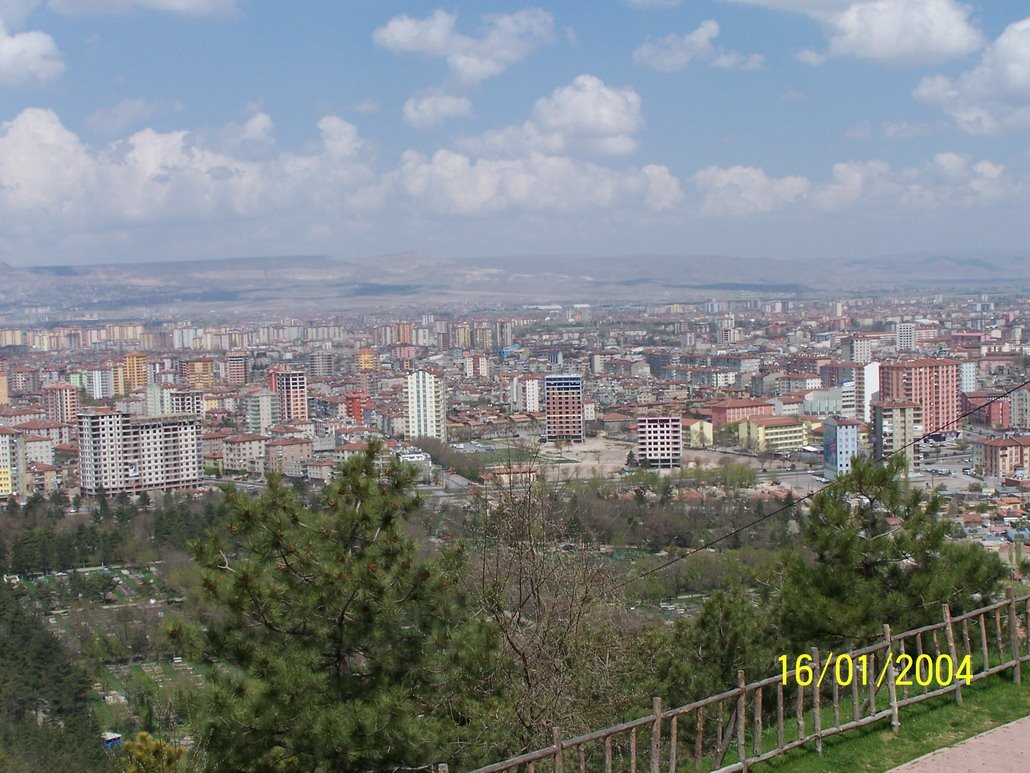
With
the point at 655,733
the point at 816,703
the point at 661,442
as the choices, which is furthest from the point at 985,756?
the point at 661,442

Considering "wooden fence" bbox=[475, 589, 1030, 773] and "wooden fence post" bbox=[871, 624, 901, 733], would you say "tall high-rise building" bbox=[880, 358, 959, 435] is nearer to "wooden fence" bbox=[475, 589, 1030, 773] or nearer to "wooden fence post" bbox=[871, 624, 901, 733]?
"wooden fence" bbox=[475, 589, 1030, 773]

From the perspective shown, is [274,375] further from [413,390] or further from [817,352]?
[817,352]

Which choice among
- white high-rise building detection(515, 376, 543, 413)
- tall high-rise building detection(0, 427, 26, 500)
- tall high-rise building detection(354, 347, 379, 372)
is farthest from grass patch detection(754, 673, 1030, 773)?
tall high-rise building detection(354, 347, 379, 372)

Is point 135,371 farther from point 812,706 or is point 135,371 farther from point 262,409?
point 812,706

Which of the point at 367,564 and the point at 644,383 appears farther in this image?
the point at 644,383

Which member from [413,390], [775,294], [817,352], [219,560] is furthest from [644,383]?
[775,294]

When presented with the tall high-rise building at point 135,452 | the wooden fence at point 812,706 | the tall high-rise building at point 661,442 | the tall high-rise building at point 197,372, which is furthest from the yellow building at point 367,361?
the wooden fence at point 812,706
